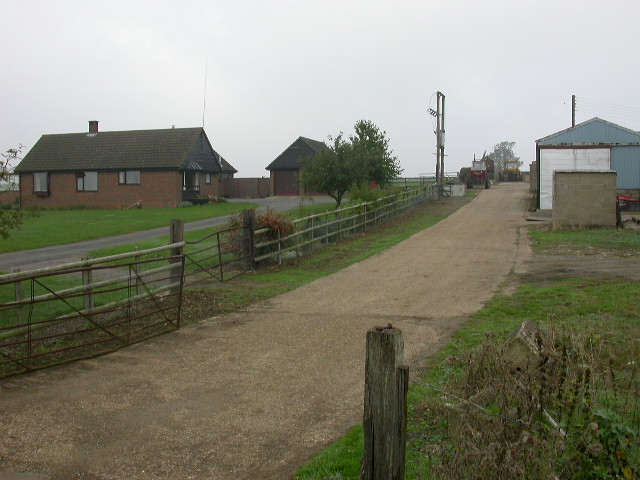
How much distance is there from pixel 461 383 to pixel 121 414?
129 inches

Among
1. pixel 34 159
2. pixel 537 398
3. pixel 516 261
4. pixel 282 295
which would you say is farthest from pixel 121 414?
pixel 34 159

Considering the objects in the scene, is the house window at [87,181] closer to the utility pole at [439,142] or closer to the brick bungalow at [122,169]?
the brick bungalow at [122,169]

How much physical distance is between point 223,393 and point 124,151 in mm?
42829

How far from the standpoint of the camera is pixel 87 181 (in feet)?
155

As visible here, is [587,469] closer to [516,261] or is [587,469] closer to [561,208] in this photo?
[516,261]

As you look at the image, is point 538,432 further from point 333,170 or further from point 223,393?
point 333,170

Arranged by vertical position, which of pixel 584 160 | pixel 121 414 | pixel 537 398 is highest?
pixel 584 160


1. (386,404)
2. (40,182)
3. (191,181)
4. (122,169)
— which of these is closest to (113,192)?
(122,169)

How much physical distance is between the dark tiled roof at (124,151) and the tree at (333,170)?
1455 cm

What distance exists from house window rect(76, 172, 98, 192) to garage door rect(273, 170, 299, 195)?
14.0m

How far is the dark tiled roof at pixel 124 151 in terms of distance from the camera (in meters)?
45.9

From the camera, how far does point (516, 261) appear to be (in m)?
17.4

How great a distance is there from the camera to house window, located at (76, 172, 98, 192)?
46844 millimetres

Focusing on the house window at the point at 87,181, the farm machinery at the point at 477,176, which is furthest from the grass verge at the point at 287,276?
the farm machinery at the point at 477,176
